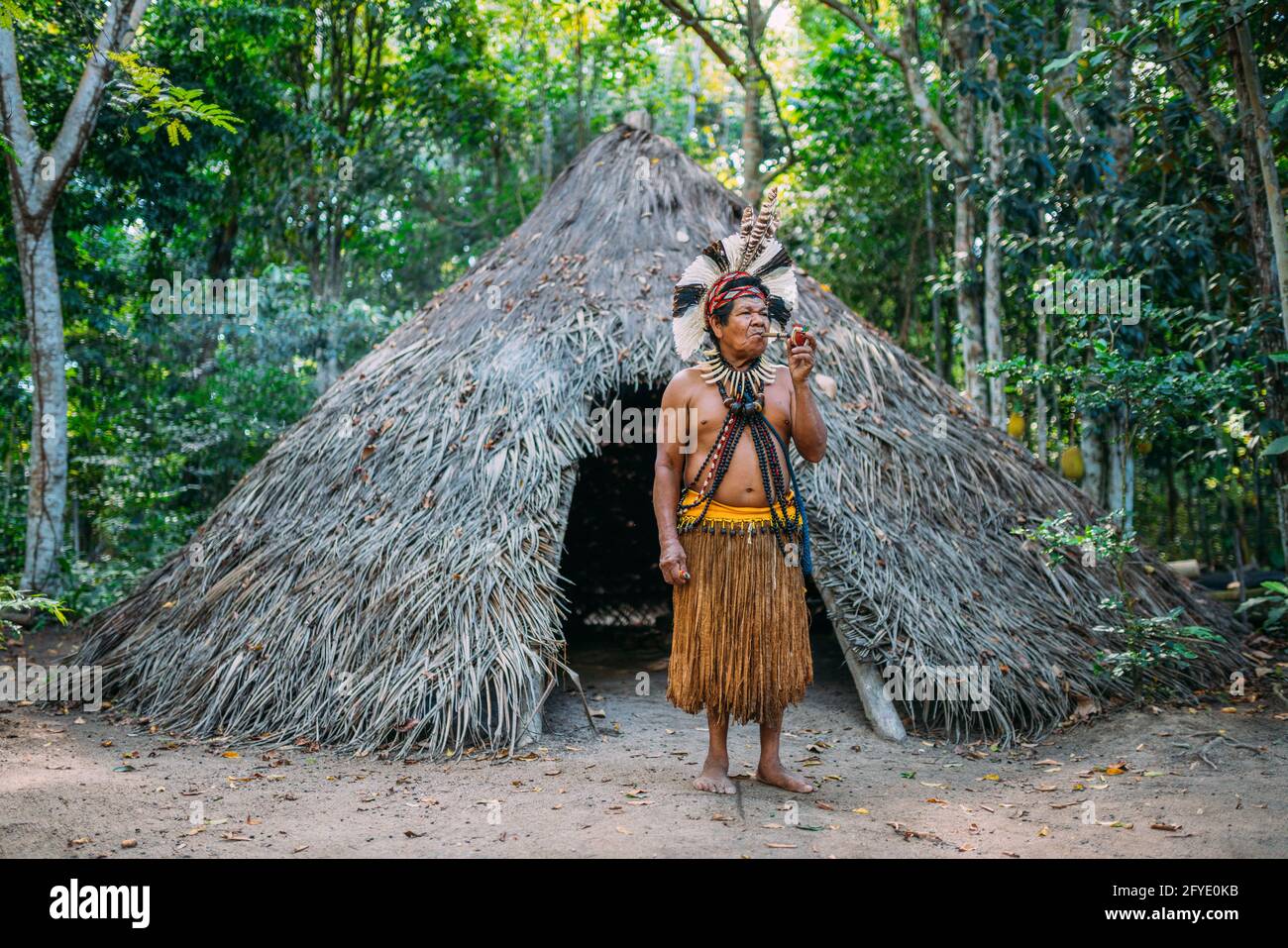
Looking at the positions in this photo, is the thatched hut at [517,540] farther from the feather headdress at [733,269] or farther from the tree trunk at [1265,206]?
the feather headdress at [733,269]

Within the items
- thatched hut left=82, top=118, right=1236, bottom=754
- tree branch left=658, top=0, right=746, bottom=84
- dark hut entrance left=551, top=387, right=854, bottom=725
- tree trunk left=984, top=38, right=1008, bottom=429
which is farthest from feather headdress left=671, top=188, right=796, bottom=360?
tree branch left=658, top=0, right=746, bottom=84

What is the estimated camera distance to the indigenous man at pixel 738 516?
13.1 ft

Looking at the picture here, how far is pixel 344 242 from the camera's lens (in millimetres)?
13773

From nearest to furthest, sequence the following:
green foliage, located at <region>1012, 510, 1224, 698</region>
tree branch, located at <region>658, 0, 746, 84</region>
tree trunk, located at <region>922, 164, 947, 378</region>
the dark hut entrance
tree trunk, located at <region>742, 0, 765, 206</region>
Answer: green foliage, located at <region>1012, 510, 1224, 698</region> → the dark hut entrance → tree branch, located at <region>658, 0, 746, 84</region> → tree trunk, located at <region>922, 164, 947, 378</region> → tree trunk, located at <region>742, 0, 765, 206</region>

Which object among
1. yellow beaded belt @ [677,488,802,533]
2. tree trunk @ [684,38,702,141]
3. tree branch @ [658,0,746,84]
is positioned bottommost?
yellow beaded belt @ [677,488,802,533]

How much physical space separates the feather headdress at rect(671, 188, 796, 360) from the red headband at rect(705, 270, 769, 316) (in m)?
0.04

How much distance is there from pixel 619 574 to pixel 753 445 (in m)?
4.83

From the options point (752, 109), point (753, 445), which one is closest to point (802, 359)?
point (753, 445)

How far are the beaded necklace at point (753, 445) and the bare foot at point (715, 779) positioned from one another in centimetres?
84

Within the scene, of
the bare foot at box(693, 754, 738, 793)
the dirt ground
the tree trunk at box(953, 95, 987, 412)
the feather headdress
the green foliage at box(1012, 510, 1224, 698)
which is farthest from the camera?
the tree trunk at box(953, 95, 987, 412)

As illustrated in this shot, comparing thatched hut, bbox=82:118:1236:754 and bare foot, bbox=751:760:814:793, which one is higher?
thatched hut, bbox=82:118:1236:754

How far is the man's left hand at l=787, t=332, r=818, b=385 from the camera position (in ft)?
12.7

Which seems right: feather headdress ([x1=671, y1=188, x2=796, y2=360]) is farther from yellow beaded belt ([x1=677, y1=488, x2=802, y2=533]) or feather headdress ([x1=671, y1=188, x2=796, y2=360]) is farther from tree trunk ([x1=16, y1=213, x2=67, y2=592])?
tree trunk ([x1=16, y1=213, x2=67, y2=592])

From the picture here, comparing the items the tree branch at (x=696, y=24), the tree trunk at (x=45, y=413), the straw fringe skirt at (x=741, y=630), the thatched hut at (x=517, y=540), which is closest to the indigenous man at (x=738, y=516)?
the straw fringe skirt at (x=741, y=630)
